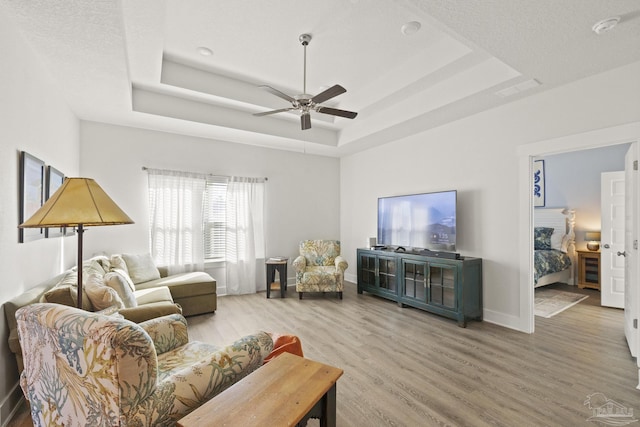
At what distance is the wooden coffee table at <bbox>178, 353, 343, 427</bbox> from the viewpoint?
Result: 1.07 metres

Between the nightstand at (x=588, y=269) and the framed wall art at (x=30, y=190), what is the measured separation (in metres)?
7.51

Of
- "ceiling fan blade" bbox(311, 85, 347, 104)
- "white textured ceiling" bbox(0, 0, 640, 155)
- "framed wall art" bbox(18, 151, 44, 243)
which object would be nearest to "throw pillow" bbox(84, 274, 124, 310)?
"framed wall art" bbox(18, 151, 44, 243)

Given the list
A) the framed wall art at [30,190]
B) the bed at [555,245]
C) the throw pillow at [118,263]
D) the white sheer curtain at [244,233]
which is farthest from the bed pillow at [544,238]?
the framed wall art at [30,190]

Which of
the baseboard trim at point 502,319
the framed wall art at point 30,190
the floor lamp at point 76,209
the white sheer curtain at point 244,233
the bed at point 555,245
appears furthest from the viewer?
the bed at point 555,245

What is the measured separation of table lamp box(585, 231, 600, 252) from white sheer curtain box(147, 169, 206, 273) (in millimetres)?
6747

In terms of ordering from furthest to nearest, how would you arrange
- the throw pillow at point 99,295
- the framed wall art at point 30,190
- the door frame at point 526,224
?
the door frame at point 526,224
the throw pillow at point 99,295
the framed wall art at point 30,190

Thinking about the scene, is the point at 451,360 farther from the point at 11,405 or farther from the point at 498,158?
the point at 11,405

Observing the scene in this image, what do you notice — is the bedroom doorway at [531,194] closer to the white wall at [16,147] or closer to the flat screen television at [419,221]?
the flat screen television at [419,221]

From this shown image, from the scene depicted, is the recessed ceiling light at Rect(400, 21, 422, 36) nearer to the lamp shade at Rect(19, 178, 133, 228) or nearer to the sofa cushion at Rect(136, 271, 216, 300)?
the lamp shade at Rect(19, 178, 133, 228)

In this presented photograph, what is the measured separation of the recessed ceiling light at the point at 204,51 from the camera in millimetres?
3051

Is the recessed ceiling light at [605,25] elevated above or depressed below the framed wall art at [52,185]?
above

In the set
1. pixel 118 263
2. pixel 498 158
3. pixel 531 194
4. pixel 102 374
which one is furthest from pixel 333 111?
pixel 118 263

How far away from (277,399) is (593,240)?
21.5 feet

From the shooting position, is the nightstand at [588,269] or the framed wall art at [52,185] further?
the nightstand at [588,269]
